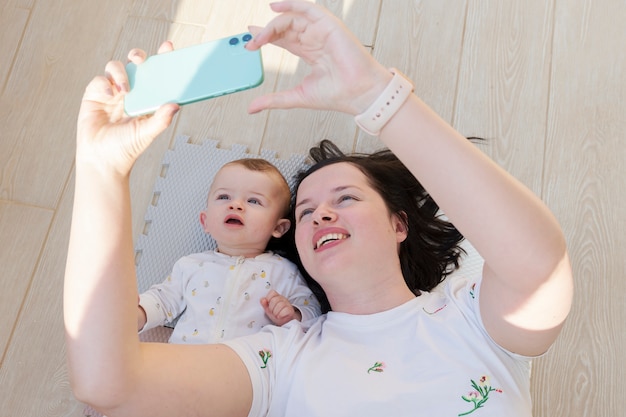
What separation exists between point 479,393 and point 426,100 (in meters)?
1.03

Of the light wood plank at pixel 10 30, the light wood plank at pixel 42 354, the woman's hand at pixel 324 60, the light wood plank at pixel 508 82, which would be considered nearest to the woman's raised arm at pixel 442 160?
the woman's hand at pixel 324 60

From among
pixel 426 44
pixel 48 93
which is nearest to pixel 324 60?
pixel 426 44

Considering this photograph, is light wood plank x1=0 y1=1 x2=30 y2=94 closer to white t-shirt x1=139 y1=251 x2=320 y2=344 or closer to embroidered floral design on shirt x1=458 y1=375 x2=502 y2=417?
white t-shirt x1=139 y1=251 x2=320 y2=344

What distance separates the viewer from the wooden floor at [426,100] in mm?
1527

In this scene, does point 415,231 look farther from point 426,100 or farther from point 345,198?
point 426,100

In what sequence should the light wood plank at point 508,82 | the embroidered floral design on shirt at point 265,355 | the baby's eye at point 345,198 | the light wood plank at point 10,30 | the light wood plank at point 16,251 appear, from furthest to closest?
the light wood plank at point 10,30 → the light wood plank at point 508,82 → the light wood plank at point 16,251 → the baby's eye at point 345,198 → the embroidered floral design on shirt at point 265,355

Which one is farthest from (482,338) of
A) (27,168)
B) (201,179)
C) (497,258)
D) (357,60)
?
(27,168)

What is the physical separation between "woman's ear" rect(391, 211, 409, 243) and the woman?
0.07 metres

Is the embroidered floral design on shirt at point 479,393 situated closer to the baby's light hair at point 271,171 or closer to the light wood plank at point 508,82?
the baby's light hair at point 271,171

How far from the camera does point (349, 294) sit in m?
1.18

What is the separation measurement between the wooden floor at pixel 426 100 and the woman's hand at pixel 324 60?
0.84 metres

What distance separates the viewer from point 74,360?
2.81 feet

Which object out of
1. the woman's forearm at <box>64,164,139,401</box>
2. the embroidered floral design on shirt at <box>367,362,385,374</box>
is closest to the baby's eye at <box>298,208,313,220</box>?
the embroidered floral design on shirt at <box>367,362,385,374</box>

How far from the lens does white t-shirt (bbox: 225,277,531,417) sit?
39.4 inches
